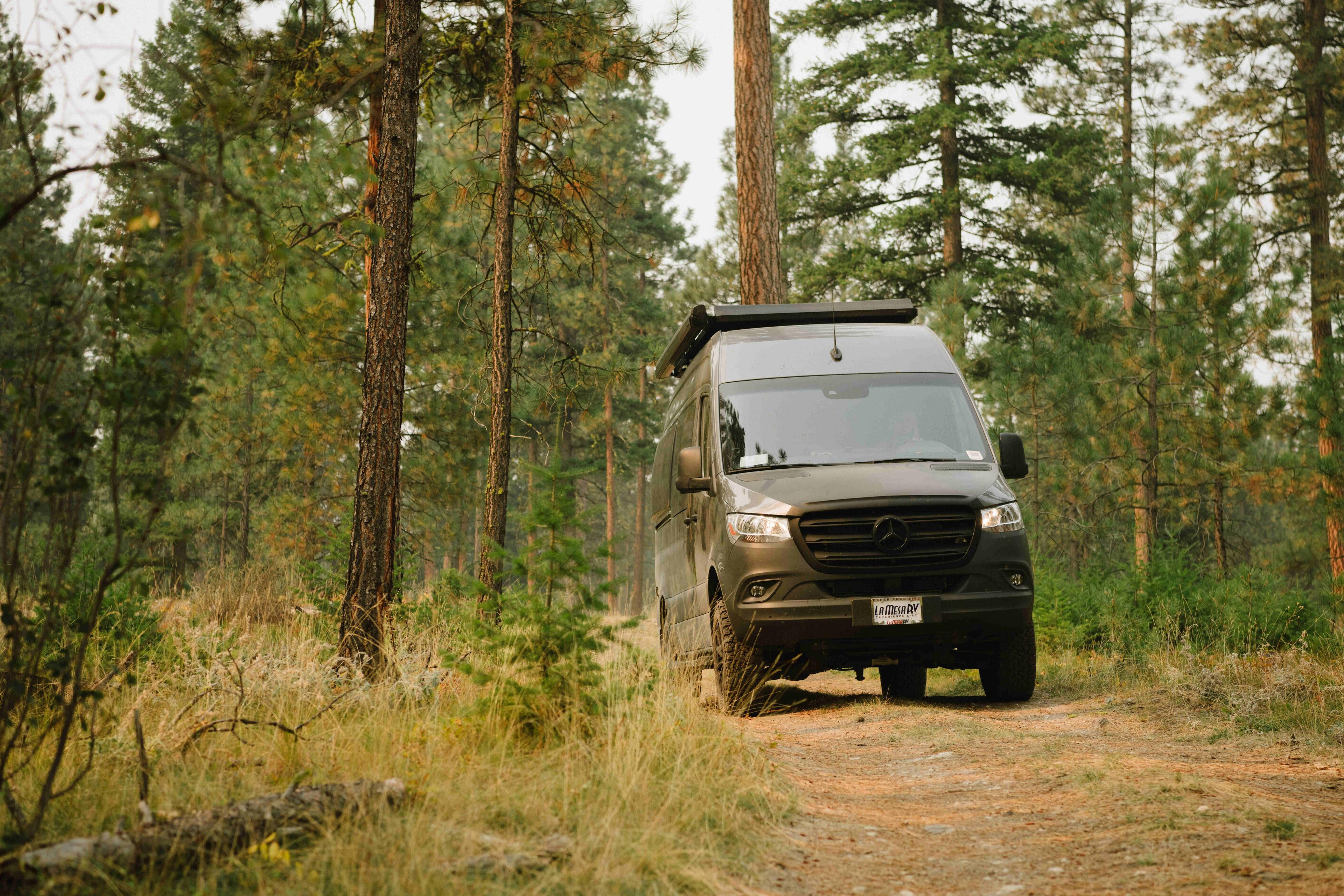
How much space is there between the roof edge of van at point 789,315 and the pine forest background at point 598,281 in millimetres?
2045

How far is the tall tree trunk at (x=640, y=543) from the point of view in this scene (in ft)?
129

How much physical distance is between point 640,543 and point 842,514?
34.2m

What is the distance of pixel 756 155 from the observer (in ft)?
42.1

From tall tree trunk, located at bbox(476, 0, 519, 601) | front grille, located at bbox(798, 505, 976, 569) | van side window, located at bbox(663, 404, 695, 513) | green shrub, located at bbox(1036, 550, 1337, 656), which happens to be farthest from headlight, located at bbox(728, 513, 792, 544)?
tall tree trunk, located at bbox(476, 0, 519, 601)

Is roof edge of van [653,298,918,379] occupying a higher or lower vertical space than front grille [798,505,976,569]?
higher

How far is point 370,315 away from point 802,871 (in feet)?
16.3

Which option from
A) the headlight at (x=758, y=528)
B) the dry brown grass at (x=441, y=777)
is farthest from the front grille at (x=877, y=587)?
the dry brown grass at (x=441, y=777)

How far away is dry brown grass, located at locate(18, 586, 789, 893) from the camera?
3248 millimetres

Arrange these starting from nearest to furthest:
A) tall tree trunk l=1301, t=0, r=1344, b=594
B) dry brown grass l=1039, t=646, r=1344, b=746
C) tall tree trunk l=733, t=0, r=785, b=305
A: dry brown grass l=1039, t=646, r=1344, b=746 < tall tree trunk l=733, t=0, r=785, b=305 < tall tree trunk l=1301, t=0, r=1344, b=594

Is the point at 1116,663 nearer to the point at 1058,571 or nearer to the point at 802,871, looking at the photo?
the point at 1058,571

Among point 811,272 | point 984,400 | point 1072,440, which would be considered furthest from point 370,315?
point 811,272

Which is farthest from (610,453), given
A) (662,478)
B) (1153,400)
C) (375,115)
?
(662,478)

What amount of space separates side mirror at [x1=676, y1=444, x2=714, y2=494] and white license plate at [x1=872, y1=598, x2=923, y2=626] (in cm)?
150

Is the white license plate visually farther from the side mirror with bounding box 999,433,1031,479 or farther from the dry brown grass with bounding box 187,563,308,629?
the dry brown grass with bounding box 187,563,308,629
